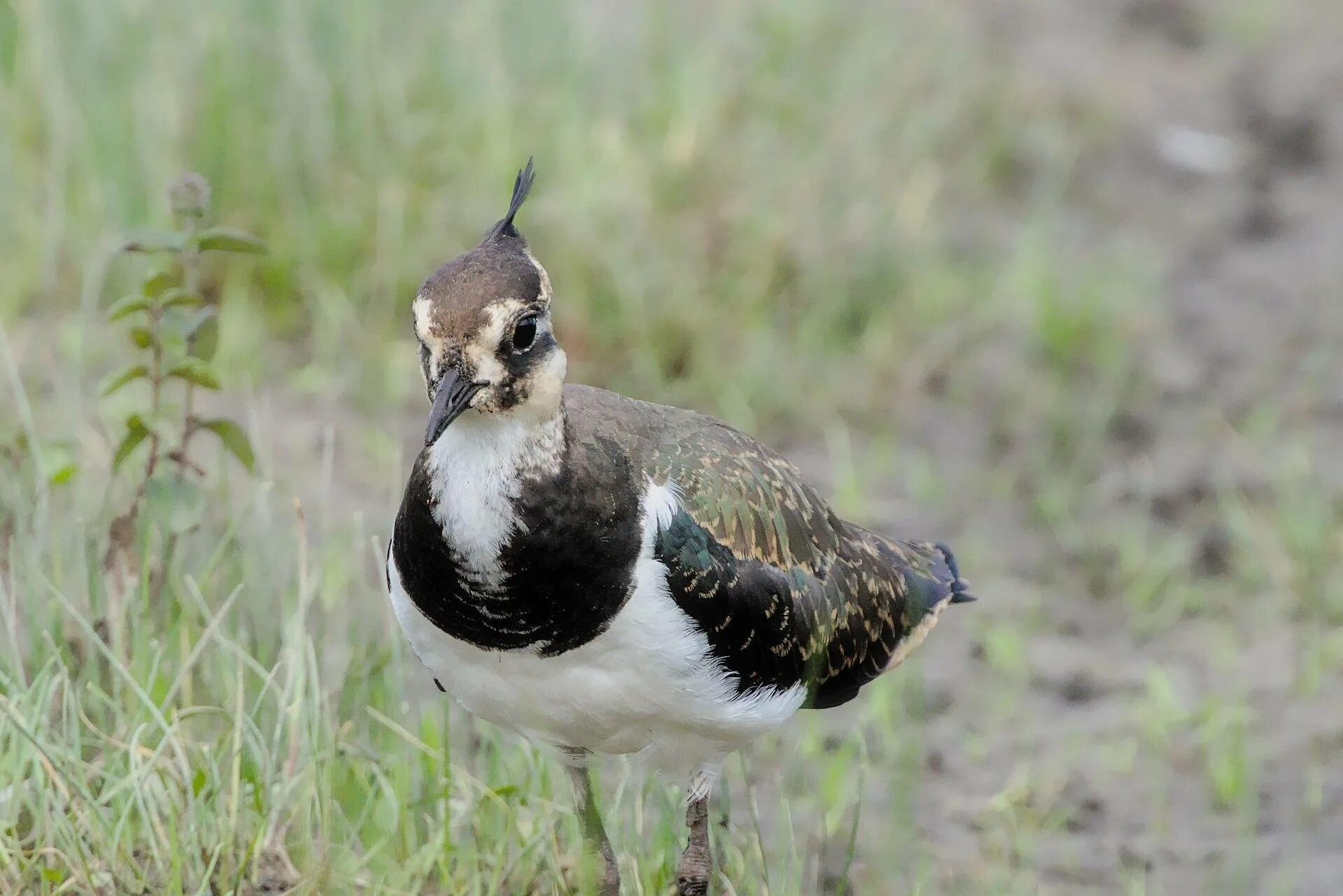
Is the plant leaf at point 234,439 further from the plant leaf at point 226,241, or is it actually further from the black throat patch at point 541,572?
the black throat patch at point 541,572

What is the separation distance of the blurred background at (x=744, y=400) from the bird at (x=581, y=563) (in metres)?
0.31

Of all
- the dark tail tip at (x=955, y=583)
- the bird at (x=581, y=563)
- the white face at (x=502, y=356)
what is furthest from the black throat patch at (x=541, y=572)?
the dark tail tip at (x=955, y=583)

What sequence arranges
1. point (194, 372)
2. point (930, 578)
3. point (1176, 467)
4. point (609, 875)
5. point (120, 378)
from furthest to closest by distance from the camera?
point (1176, 467)
point (930, 578)
point (194, 372)
point (120, 378)
point (609, 875)

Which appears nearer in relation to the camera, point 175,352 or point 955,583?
point 175,352

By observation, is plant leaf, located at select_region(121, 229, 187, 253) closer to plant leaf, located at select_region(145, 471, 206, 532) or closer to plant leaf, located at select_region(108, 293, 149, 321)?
plant leaf, located at select_region(108, 293, 149, 321)

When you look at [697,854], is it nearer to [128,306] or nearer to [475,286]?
[475,286]

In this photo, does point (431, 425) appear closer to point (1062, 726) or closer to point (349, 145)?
point (1062, 726)

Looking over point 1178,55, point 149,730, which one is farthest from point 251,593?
point 1178,55

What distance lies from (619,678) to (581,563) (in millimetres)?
224

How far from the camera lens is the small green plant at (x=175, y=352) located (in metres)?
3.87

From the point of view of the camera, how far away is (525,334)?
10.5 ft

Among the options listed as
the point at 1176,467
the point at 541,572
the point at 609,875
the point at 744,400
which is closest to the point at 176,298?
the point at 541,572

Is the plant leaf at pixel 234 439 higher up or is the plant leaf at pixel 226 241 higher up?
the plant leaf at pixel 226 241

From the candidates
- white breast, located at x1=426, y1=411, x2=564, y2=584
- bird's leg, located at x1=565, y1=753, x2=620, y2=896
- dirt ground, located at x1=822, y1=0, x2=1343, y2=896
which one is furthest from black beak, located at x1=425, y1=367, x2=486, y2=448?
dirt ground, located at x1=822, y1=0, x2=1343, y2=896
